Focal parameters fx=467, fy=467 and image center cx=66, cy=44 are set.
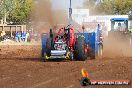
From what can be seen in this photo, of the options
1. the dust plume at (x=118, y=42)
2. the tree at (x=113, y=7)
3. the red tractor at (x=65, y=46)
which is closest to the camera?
the red tractor at (x=65, y=46)

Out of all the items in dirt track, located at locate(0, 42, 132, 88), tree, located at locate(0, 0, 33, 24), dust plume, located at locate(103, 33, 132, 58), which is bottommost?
dirt track, located at locate(0, 42, 132, 88)

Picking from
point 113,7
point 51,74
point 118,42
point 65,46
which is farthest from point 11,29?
point 51,74

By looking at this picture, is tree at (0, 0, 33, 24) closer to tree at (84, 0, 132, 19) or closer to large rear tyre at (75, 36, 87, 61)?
tree at (84, 0, 132, 19)

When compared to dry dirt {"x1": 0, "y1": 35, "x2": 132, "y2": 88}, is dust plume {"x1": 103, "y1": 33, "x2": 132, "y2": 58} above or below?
above

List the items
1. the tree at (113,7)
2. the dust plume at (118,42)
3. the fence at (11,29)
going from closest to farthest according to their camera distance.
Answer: the dust plume at (118,42)
the fence at (11,29)
the tree at (113,7)

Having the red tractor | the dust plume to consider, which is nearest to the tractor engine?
the red tractor

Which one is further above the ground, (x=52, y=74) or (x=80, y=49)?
(x=80, y=49)

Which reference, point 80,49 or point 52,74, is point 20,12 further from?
point 52,74

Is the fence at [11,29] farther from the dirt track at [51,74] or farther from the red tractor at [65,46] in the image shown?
the dirt track at [51,74]

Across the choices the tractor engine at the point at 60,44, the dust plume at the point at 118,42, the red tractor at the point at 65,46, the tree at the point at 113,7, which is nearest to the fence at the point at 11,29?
the dust plume at the point at 118,42

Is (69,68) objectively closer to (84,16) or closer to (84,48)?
(84,48)

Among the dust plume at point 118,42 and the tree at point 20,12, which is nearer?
the dust plume at point 118,42

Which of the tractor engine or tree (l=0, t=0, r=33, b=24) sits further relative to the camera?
tree (l=0, t=0, r=33, b=24)

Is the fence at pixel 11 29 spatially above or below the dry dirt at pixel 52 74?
above
